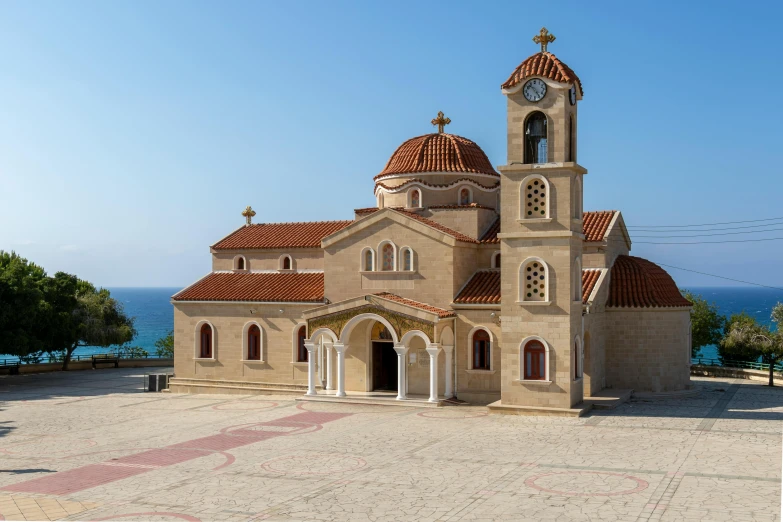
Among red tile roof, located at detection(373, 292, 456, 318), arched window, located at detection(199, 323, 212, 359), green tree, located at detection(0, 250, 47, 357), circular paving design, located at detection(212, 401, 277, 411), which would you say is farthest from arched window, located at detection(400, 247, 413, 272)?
green tree, located at detection(0, 250, 47, 357)

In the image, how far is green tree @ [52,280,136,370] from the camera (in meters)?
41.7

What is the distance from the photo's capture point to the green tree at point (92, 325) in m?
41.7

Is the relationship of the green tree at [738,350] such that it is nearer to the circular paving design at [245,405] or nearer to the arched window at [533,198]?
the arched window at [533,198]

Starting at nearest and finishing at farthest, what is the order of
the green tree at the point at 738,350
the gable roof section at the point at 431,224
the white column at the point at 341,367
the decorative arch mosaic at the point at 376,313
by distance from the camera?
the decorative arch mosaic at the point at 376,313
the white column at the point at 341,367
the gable roof section at the point at 431,224
the green tree at the point at 738,350

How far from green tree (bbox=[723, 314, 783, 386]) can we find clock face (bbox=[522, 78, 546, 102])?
54.5 ft

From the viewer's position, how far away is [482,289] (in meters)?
29.1

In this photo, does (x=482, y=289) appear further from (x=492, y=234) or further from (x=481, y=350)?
(x=492, y=234)

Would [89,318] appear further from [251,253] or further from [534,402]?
[534,402]

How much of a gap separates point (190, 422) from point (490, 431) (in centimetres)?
951

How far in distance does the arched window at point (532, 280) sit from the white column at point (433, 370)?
3.62 metres

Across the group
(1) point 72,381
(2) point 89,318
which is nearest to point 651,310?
(1) point 72,381

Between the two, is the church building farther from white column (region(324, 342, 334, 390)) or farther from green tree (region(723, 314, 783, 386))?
green tree (region(723, 314, 783, 386))

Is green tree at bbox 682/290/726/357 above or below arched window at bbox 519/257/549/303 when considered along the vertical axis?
below

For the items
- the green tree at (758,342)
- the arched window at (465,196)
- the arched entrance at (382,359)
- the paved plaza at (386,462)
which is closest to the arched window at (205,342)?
the paved plaza at (386,462)
